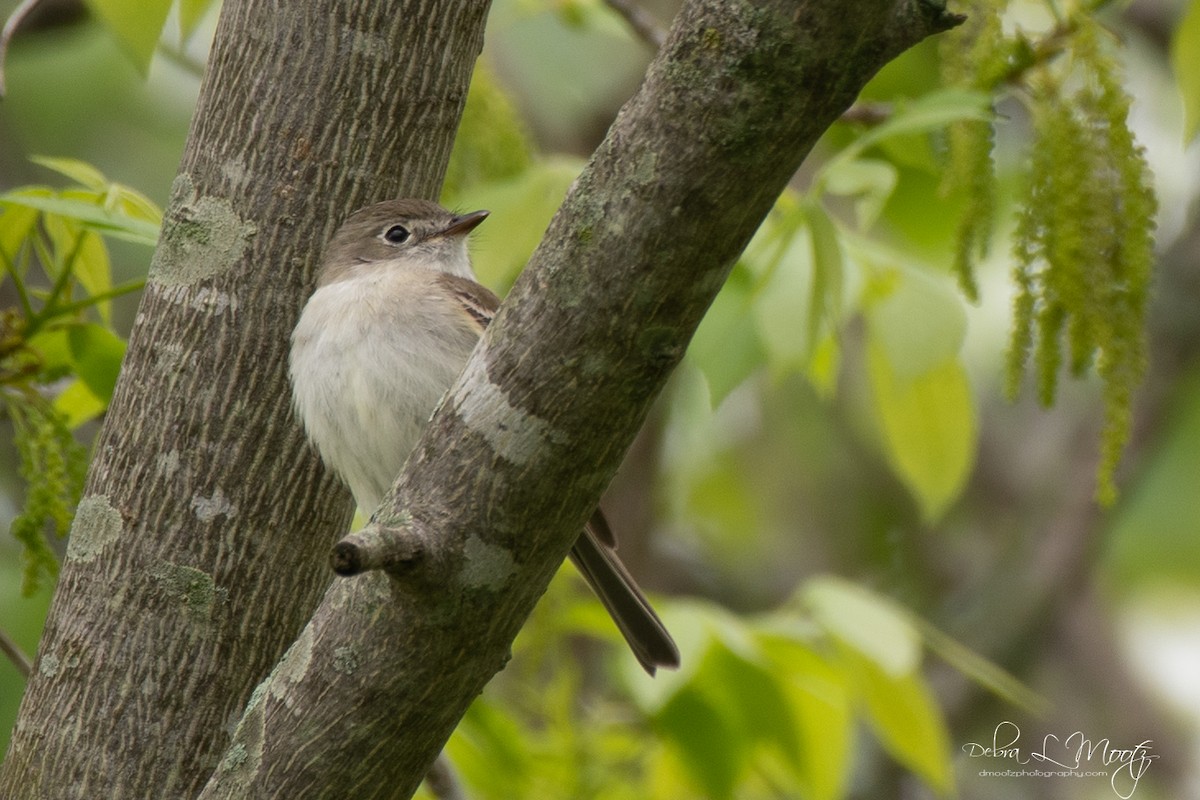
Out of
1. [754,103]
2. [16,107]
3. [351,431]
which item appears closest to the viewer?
[754,103]

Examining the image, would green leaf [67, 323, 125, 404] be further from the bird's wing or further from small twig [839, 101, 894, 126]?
small twig [839, 101, 894, 126]

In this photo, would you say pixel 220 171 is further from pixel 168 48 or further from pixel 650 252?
pixel 168 48

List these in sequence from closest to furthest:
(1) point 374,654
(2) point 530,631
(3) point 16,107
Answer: (1) point 374,654
(2) point 530,631
(3) point 16,107

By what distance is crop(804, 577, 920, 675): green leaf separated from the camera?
3990 millimetres

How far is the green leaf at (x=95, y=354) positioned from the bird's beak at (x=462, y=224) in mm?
1358

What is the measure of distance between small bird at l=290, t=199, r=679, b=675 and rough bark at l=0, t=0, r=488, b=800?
0.18m

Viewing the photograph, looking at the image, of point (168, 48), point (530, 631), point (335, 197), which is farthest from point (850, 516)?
point (335, 197)

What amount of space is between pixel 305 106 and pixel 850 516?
712cm

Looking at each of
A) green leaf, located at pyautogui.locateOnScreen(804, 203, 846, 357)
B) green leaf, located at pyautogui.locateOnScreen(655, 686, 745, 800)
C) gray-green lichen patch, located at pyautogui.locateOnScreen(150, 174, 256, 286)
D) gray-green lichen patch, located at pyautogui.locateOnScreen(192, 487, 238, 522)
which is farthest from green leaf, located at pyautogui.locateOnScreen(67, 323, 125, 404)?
green leaf, located at pyautogui.locateOnScreen(655, 686, 745, 800)

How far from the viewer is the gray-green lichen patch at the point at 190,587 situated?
115 inches

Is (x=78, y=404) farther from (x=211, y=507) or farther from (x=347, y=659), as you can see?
(x=347, y=659)

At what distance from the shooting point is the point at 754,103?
2047mm

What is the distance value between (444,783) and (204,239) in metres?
1.79

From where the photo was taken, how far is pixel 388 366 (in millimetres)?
3770
